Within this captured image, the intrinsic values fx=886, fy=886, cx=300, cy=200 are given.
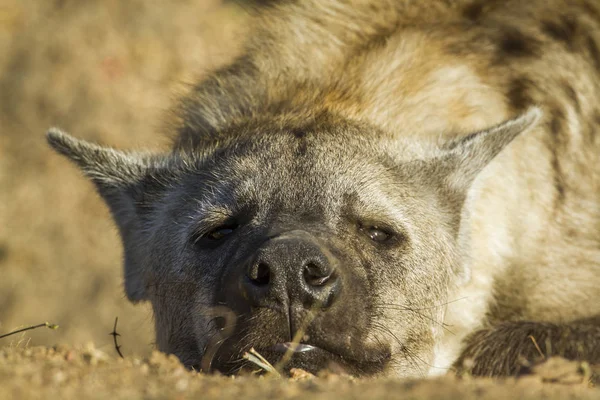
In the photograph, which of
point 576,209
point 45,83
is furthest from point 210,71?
point 45,83

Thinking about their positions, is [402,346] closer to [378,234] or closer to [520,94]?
[378,234]

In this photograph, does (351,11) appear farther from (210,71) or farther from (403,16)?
(210,71)

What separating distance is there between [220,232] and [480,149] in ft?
3.32

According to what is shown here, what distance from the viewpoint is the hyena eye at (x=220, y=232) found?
300cm

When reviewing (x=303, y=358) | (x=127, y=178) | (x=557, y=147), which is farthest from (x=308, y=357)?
(x=557, y=147)

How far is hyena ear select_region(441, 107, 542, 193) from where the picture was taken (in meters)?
3.25

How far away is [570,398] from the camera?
1.81 meters

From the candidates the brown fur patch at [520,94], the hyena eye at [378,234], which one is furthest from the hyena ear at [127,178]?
the brown fur patch at [520,94]

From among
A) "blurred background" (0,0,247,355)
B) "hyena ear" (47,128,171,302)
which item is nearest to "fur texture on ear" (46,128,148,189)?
"hyena ear" (47,128,171,302)

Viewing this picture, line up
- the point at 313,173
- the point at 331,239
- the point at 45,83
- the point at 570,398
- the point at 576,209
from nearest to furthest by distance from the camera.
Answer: the point at 570,398 → the point at 331,239 → the point at 313,173 → the point at 576,209 → the point at 45,83

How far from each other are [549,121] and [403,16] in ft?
2.50

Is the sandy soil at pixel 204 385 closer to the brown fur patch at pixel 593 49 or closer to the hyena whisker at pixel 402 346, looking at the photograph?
the hyena whisker at pixel 402 346

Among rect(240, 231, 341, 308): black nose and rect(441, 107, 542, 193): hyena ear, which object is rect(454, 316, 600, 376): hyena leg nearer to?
rect(441, 107, 542, 193): hyena ear

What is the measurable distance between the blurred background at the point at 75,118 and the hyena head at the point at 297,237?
3.02m
